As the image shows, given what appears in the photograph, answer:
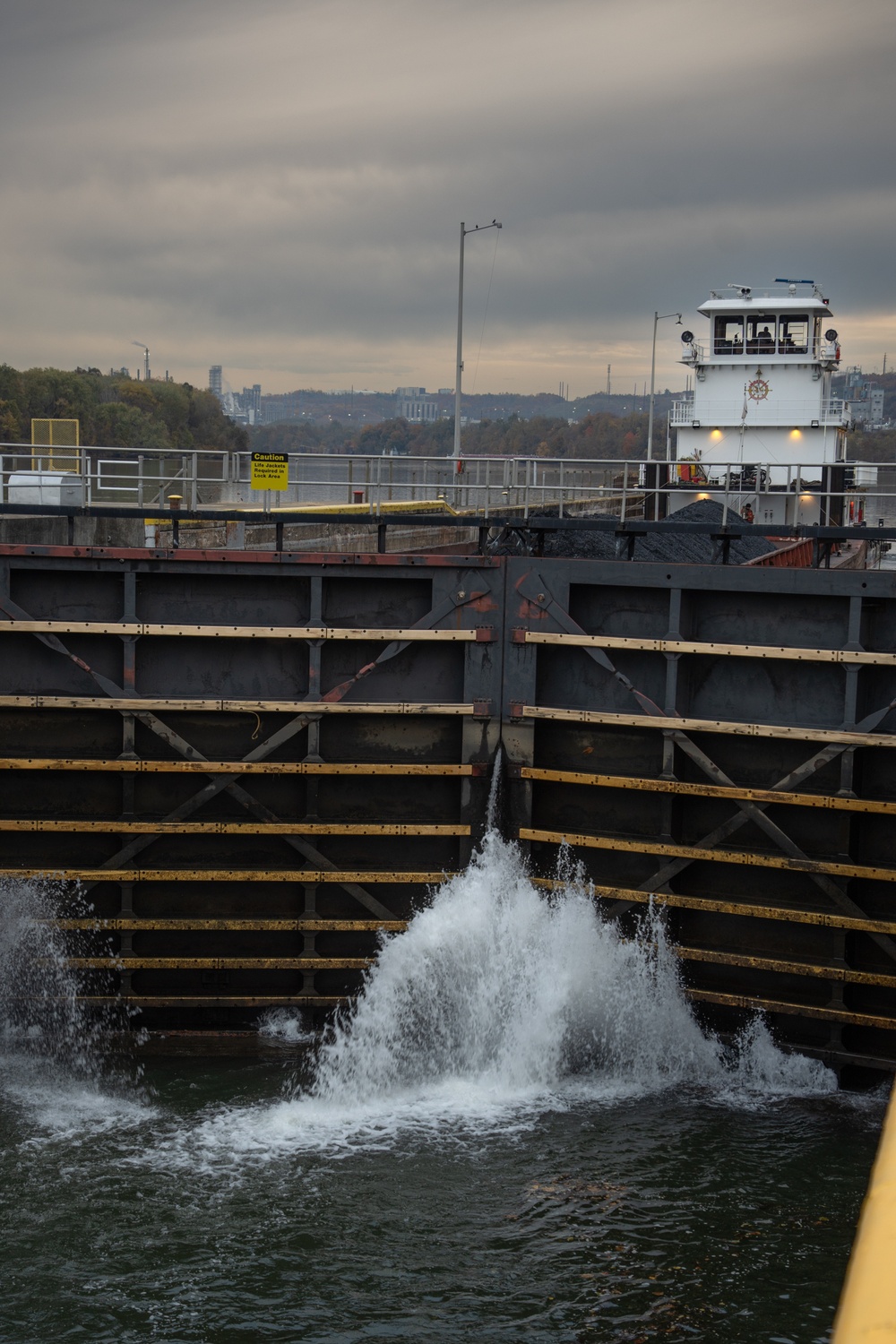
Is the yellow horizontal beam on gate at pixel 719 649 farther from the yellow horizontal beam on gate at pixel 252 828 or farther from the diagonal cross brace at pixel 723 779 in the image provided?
the yellow horizontal beam on gate at pixel 252 828

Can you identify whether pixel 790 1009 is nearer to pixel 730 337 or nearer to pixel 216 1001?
pixel 216 1001

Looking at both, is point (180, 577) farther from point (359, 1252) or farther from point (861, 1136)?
point (861, 1136)

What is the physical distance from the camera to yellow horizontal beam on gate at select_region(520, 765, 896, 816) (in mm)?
11930

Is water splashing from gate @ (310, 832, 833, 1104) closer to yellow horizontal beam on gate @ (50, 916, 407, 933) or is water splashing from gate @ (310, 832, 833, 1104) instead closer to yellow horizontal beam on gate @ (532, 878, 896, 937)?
yellow horizontal beam on gate @ (532, 878, 896, 937)

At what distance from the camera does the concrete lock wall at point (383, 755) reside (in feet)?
41.0

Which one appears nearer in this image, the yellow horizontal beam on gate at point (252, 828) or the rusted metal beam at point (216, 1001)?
the yellow horizontal beam on gate at point (252, 828)

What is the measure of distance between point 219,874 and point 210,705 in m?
1.83

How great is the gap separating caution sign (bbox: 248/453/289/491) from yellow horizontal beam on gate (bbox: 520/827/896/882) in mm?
4811

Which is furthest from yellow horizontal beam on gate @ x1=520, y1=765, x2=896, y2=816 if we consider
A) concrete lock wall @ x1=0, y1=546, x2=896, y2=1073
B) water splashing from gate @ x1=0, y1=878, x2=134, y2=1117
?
water splashing from gate @ x1=0, y1=878, x2=134, y2=1117

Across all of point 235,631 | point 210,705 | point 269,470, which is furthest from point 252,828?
point 269,470

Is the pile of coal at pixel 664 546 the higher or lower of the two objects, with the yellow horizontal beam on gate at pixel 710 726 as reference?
higher

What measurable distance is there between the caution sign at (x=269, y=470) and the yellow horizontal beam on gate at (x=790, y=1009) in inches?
282

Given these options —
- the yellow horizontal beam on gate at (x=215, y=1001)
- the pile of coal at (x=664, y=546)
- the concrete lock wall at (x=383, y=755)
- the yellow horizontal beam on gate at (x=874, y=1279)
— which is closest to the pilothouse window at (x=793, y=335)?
the pile of coal at (x=664, y=546)

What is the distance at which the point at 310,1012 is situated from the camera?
13258mm
